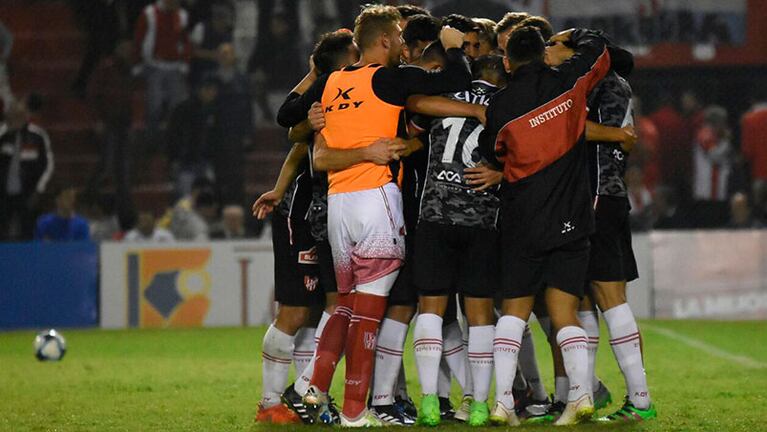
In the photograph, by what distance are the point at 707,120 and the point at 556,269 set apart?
33.2ft

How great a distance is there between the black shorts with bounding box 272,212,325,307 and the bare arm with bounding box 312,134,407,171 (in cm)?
58

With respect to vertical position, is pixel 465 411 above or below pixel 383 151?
below

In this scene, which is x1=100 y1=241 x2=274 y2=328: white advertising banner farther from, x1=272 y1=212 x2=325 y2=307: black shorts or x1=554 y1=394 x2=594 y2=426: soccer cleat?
x1=554 y1=394 x2=594 y2=426: soccer cleat

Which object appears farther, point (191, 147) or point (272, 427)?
point (191, 147)

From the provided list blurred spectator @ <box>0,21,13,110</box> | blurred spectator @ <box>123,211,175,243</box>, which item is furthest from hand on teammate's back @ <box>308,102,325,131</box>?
blurred spectator @ <box>0,21,13,110</box>

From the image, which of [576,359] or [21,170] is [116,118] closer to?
[21,170]

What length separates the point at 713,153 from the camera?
15.7m

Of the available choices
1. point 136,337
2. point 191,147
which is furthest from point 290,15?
point 136,337

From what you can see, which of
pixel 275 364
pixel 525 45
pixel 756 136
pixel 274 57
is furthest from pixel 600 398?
pixel 274 57

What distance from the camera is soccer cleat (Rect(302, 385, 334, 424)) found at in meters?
6.34

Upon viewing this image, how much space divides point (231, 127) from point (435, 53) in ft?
32.2

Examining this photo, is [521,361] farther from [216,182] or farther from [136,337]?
[216,182]

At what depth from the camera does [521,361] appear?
696cm

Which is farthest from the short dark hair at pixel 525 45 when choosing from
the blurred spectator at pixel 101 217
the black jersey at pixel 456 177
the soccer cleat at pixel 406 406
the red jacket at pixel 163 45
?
the red jacket at pixel 163 45
